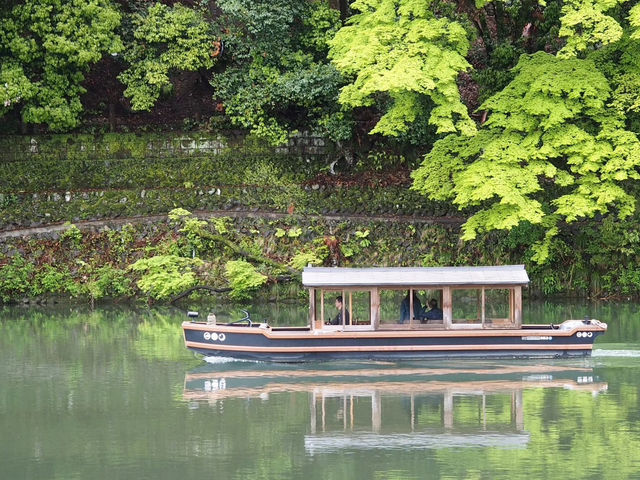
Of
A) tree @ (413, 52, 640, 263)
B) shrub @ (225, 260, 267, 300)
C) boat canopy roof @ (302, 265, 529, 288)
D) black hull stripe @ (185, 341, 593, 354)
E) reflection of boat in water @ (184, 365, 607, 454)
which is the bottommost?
reflection of boat in water @ (184, 365, 607, 454)

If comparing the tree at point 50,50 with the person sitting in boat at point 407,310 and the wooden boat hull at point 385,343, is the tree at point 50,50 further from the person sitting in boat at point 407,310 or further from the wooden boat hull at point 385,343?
the person sitting in boat at point 407,310

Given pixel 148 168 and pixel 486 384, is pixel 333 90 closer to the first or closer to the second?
pixel 148 168

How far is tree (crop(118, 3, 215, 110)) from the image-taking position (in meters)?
38.5

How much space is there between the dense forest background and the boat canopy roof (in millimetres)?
6531

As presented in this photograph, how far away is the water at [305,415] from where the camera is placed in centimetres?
1809

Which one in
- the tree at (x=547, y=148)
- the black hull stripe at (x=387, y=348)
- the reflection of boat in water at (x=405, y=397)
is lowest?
the reflection of boat in water at (x=405, y=397)

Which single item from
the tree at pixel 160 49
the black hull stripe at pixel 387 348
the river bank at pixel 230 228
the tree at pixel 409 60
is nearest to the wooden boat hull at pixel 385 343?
the black hull stripe at pixel 387 348

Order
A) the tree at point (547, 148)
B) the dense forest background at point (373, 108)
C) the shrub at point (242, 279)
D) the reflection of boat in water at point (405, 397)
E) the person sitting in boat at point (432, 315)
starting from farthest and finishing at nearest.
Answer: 1. the shrub at point (242, 279)
2. the dense forest background at point (373, 108)
3. the tree at point (547, 148)
4. the person sitting in boat at point (432, 315)
5. the reflection of boat in water at point (405, 397)

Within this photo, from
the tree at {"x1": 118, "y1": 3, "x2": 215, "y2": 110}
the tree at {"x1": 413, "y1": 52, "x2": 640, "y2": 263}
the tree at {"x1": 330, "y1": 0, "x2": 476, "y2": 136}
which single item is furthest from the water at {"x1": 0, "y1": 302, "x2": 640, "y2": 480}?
the tree at {"x1": 118, "y1": 3, "x2": 215, "y2": 110}

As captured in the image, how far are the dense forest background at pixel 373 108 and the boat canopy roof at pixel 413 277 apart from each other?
653cm

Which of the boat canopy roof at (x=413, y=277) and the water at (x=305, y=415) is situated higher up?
the boat canopy roof at (x=413, y=277)

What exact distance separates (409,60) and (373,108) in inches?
298

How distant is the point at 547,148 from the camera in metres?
32.6

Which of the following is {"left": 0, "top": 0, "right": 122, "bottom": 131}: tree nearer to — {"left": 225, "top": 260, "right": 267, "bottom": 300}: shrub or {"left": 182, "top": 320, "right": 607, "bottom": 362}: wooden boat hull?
{"left": 225, "top": 260, "right": 267, "bottom": 300}: shrub
